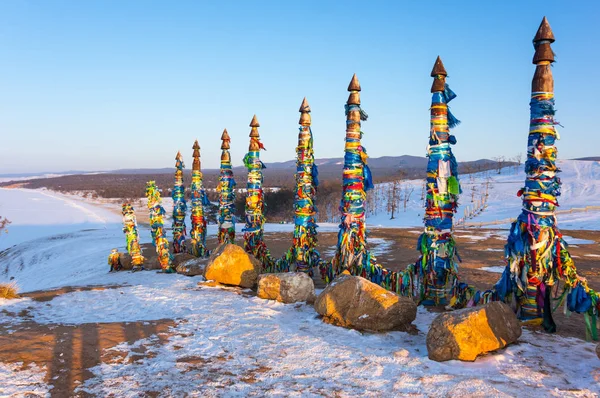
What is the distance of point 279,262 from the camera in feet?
41.8

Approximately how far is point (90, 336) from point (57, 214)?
220 ft

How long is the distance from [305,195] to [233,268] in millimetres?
3025

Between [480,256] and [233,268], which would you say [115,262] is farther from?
[480,256]

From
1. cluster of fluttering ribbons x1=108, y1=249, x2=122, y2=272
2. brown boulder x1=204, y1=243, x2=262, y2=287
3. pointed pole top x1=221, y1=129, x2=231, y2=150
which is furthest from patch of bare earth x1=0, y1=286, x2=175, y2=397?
cluster of fluttering ribbons x1=108, y1=249, x2=122, y2=272

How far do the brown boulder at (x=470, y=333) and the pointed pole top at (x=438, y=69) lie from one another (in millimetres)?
5221

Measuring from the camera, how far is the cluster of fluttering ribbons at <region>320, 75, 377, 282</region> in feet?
33.2

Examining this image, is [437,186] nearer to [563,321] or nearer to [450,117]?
[450,117]

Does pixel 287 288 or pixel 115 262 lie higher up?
pixel 287 288

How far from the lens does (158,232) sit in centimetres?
1562

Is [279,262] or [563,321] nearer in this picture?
[563,321]

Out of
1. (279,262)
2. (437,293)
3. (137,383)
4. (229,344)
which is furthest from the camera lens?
(279,262)

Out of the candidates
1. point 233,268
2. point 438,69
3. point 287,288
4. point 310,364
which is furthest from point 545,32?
point 233,268

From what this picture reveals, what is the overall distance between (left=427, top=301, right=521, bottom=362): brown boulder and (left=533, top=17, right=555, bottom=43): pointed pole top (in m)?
4.71

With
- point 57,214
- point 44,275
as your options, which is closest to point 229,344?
point 44,275
